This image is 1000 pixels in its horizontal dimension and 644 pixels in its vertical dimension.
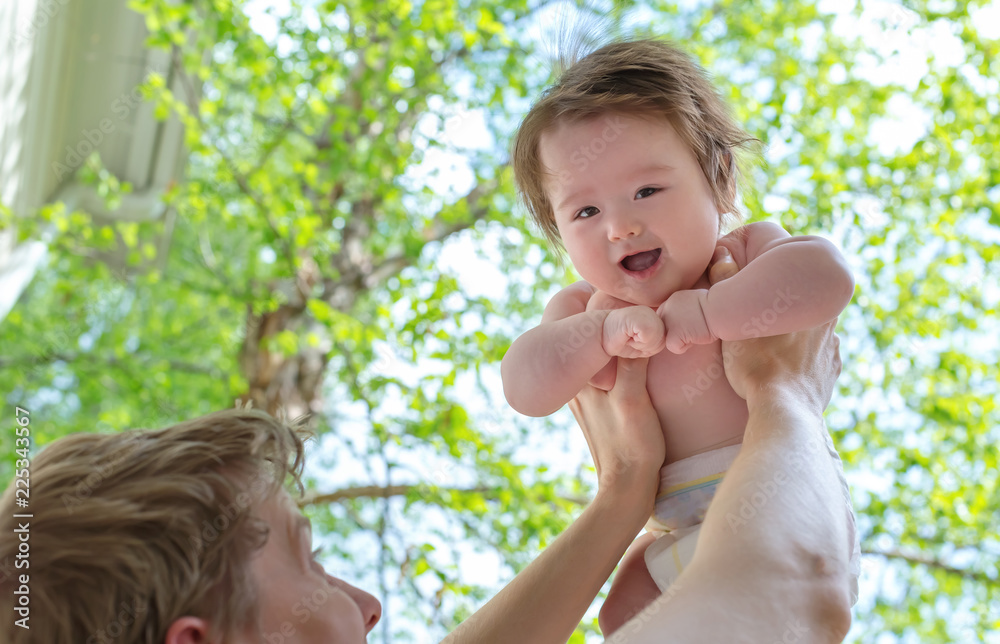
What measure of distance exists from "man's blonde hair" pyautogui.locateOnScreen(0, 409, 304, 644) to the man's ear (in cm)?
1

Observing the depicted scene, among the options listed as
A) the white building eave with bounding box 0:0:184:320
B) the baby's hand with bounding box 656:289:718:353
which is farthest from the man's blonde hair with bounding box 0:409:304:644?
the white building eave with bounding box 0:0:184:320

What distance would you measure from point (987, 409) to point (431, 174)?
4235 millimetres

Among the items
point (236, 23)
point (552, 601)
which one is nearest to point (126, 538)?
point (552, 601)

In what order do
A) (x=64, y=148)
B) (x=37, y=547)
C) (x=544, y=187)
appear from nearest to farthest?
(x=37, y=547) → (x=544, y=187) → (x=64, y=148)

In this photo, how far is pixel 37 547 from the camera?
1.02 m

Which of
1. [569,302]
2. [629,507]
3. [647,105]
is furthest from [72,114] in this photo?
[629,507]

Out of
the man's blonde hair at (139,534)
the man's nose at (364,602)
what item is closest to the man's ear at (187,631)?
the man's blonde hair at (139,534)

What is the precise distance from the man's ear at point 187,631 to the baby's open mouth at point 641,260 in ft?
3.11

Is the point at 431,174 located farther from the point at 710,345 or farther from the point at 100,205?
the point at 710,345

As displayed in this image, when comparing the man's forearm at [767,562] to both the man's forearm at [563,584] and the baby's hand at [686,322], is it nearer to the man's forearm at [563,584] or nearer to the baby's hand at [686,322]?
the baby's hand at [686,322]

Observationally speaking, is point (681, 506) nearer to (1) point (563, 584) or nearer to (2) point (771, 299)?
(1) point (563, 584)

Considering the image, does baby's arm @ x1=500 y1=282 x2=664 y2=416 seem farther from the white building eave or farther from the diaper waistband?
the white building eave

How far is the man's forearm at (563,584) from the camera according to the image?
1354mm

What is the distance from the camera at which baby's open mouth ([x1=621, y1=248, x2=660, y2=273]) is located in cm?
142
